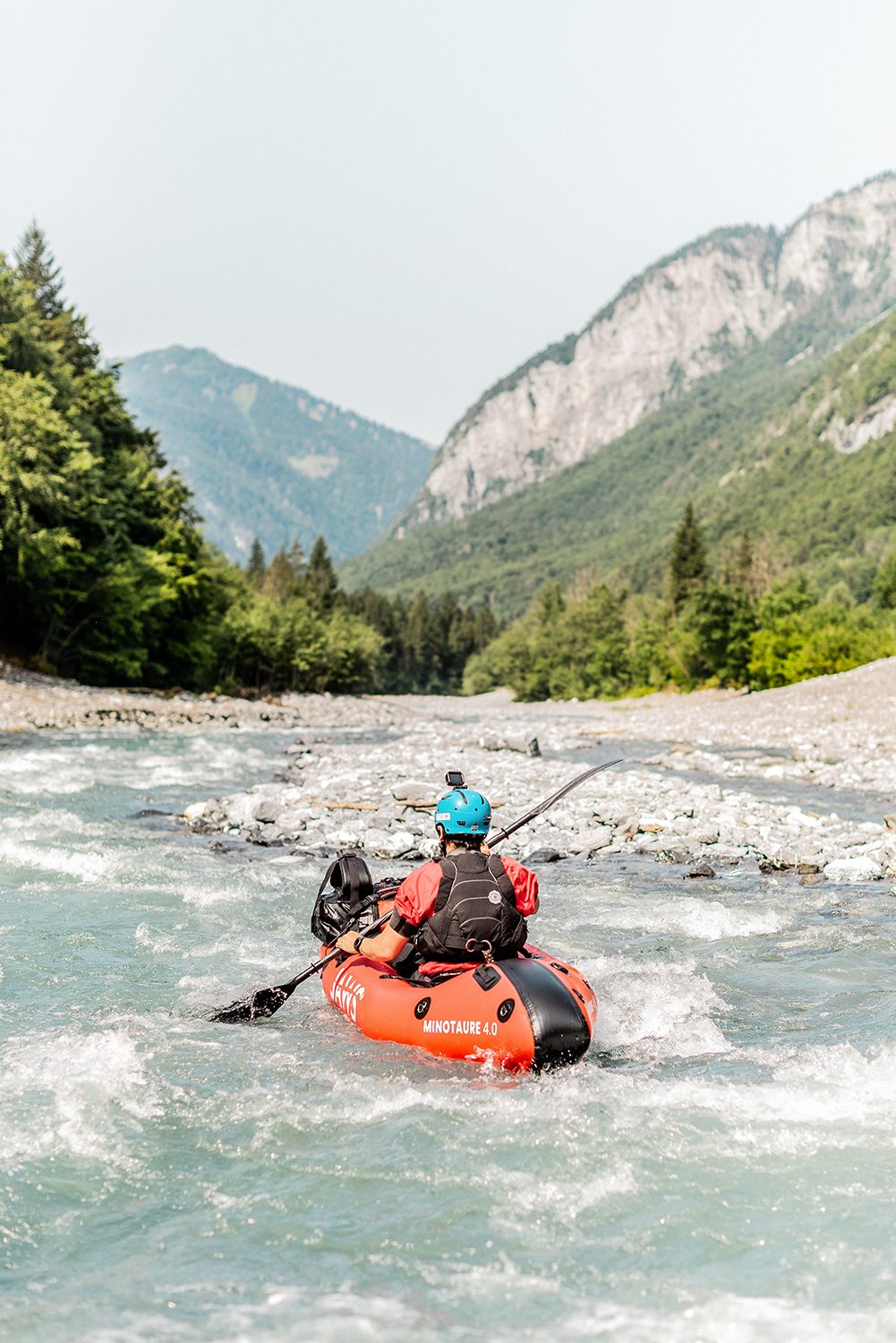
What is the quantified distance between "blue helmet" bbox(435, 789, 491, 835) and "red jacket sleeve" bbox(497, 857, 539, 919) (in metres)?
0.35

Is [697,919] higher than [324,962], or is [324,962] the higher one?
[697,919]

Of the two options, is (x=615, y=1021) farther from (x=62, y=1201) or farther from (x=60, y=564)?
(x=60, y=564)

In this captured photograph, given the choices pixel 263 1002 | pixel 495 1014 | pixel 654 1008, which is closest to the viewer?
pixel 495 1014

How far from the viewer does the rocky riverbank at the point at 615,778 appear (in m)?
14.9

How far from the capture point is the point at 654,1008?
27.9 feet

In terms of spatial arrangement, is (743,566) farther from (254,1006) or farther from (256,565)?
(254,1006)

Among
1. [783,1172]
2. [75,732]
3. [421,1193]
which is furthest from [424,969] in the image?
[75,732]

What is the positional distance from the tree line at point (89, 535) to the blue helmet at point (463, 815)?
3312 centimetres

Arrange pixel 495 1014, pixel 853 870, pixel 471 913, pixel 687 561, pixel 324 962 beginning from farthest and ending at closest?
pixel 687 561
pixel 853 870
pixel 324 962
pixel 471 913
pixel 495 1014

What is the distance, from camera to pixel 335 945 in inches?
351

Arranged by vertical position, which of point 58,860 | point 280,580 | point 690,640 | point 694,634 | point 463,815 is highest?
point 280,580

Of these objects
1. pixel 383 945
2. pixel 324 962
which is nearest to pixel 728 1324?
pixel 383 945

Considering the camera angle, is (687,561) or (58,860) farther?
(687,561)

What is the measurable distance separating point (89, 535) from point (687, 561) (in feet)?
180
